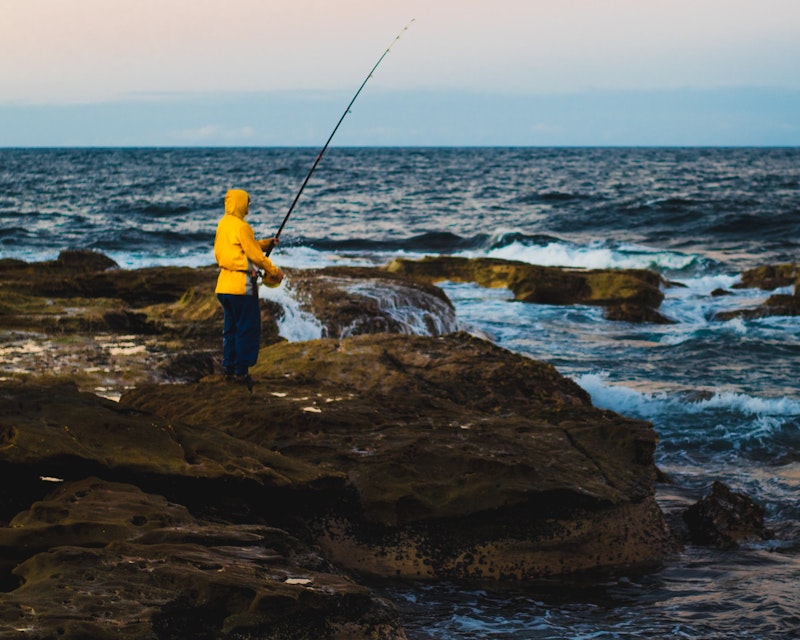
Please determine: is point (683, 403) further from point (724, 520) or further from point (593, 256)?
point (593, 256)

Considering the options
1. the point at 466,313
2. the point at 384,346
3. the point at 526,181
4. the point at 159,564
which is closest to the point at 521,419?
the point at 384,346

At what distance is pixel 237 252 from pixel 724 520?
12.3 ft

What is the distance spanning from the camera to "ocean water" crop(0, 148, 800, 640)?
478cm

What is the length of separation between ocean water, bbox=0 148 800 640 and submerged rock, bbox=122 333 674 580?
23 centimetres

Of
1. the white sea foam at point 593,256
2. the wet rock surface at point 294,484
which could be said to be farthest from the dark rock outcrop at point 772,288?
the wet rock surface at point 294,484

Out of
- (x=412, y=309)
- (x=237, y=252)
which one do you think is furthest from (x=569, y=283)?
(x=237, y=252)

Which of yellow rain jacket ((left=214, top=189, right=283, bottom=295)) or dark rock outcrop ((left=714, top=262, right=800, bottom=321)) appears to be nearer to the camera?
yellow rain jacket ((left=214, top=189, right=283, bottom=295))

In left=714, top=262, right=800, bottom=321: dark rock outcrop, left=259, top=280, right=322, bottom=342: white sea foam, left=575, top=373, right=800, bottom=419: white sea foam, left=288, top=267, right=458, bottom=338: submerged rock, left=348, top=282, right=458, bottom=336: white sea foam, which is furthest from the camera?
left=714, top=262, right=800, bottom=321: dark rock outcrop

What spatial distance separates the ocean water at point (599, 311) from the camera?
15.7 feet

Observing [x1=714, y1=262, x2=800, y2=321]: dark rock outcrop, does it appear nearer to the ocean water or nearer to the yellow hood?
the ocean water

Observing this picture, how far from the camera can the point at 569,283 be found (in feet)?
55.0

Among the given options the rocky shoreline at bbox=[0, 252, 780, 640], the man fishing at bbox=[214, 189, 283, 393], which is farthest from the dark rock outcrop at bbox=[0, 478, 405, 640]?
the man fishing at bbox=[214, 189, 283, 393]

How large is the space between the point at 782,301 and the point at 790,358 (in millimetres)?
3689

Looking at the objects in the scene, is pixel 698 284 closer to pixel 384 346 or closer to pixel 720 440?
pixel 720 440
